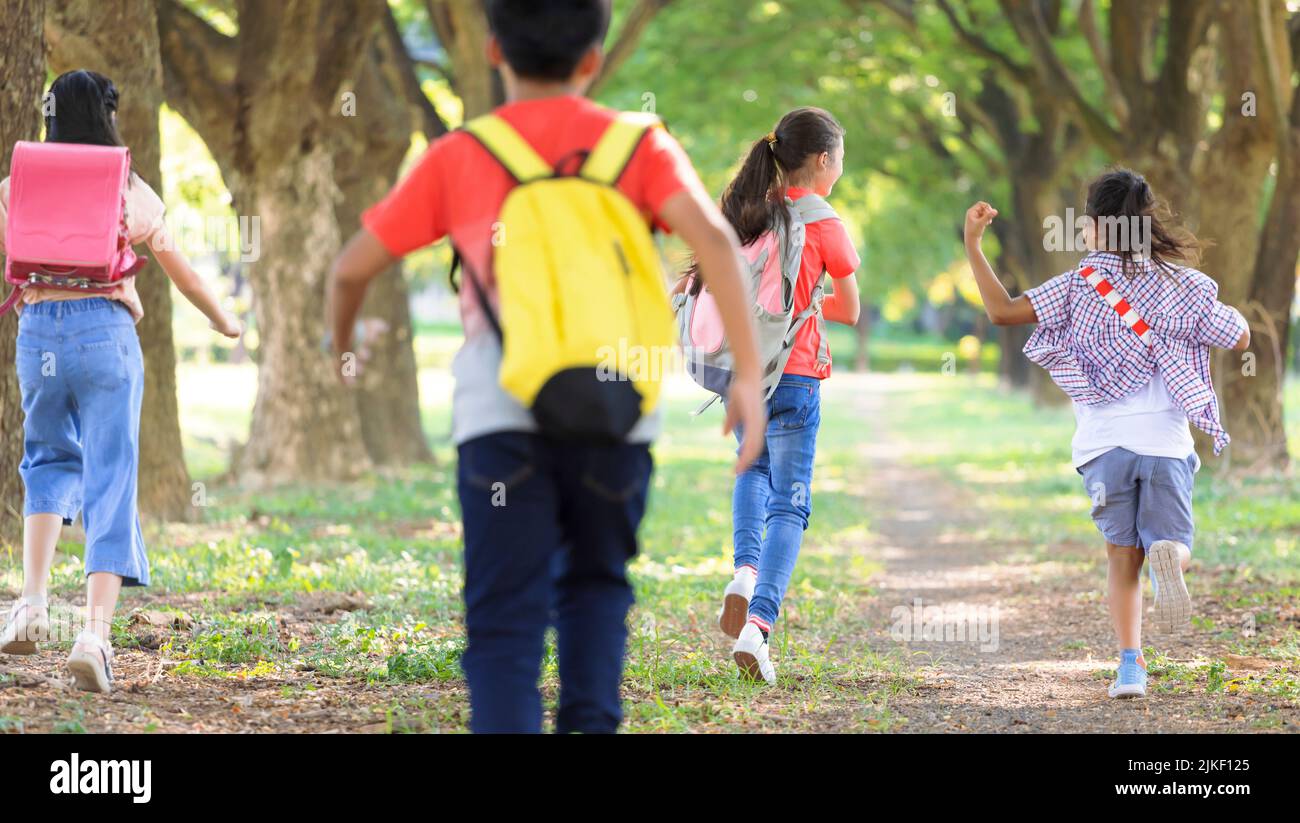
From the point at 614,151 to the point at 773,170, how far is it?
2.49 meters

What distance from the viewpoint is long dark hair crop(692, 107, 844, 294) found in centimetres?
605

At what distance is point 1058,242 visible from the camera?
24953mm

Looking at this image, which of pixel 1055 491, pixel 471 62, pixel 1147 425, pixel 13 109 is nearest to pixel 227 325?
pixel 13 109

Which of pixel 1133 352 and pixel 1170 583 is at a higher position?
pixel 1133 352

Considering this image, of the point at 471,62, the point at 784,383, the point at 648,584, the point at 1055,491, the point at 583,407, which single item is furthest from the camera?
the point at 471,62

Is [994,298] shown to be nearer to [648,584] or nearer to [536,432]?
[536,432]

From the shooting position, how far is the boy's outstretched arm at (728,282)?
378 cm

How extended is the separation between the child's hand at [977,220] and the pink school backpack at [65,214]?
2.88 metres

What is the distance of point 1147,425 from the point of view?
19.1 feet

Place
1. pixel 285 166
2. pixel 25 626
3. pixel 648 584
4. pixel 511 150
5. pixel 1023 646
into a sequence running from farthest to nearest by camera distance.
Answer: pixel 285 166
pixel 648 584
pixel 1023 646
pixel 25 626
pixel 511 150

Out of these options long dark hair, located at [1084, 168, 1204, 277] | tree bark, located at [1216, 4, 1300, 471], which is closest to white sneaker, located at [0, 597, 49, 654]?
long dark hair, located at [1084, 168, 1204, 277]

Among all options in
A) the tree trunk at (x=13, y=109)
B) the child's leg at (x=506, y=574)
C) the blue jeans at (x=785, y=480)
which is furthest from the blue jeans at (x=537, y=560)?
the tree trunk at (x=13, y=109)
